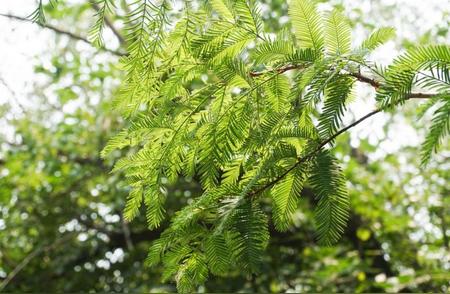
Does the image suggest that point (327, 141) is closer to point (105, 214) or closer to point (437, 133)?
point (437, 133)

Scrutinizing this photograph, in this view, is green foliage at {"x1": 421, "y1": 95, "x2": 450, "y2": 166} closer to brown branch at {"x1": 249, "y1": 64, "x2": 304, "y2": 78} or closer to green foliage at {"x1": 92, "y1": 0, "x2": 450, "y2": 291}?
green foliage at {"x1": 92, "y1": 0, "x2": 450, "y2": 291}

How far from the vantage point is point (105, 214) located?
410cm

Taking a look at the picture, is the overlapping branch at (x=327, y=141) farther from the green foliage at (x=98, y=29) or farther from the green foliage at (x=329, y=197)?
the green foliage at (x=98, y=29)

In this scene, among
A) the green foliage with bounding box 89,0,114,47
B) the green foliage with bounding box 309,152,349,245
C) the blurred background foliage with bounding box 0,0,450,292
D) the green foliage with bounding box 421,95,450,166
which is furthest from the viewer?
the blurred background foliage with bounding box 0,0,450,292

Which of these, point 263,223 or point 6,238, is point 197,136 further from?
point 6,238

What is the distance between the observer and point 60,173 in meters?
4.30

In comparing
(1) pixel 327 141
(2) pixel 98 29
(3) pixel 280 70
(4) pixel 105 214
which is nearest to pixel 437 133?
(1) pixel 327 141

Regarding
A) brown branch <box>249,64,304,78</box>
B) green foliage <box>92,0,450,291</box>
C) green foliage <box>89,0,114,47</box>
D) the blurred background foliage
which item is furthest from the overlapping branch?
the blurred background foliage

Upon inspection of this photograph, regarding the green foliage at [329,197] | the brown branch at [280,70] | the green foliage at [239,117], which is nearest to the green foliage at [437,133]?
the green foliage at [239,117]

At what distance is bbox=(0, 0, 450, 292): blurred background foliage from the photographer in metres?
3.96

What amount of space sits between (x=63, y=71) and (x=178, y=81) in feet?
11.1

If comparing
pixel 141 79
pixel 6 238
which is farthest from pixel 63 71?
pixel 141 79

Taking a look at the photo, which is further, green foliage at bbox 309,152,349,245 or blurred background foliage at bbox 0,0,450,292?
blurred background foliage at bbox 0,0,450,292

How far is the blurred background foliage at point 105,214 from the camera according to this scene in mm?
3961
